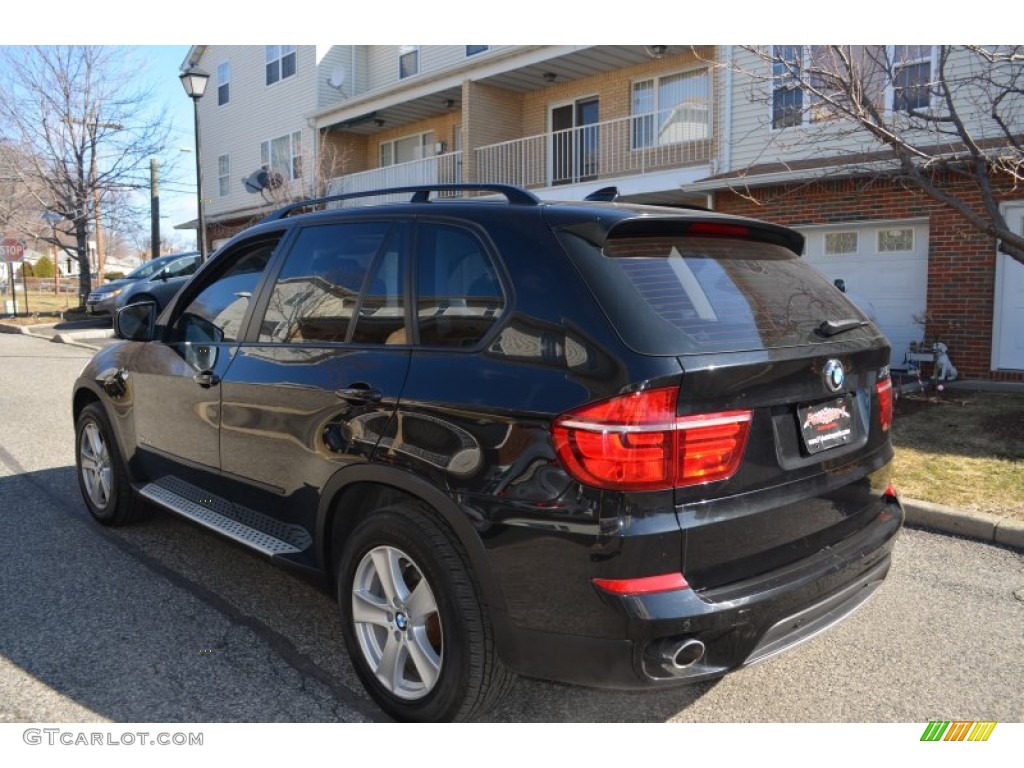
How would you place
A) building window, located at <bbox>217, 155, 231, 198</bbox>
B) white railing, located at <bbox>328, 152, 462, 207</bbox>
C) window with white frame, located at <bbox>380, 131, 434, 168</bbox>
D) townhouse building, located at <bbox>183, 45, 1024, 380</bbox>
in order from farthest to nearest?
building window, located at <bbox>217, 155, 231, 198</bbox> < window with white frame, located at <bbox>380, 131, 434, 168</bbox> < white railing, located at <bbox>328, 152, 462, 207</bbox> < townhouse building, located at <bbox>183, 45, 1024, 380</bbox>

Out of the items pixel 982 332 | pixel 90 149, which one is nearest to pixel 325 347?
pixel 982 332

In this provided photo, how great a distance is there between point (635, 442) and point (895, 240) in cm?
1039

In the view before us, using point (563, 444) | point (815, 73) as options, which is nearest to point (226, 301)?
point (563, 444)

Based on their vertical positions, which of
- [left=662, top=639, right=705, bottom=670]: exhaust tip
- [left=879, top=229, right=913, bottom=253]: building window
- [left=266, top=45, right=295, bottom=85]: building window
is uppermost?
[left=266, top=45, right=295, bottom=85]: building window

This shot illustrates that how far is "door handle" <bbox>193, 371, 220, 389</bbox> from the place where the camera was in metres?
3.78

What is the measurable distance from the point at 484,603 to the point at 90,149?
2675 cm

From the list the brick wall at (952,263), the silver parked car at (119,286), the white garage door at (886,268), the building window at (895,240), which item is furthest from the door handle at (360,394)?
the silver parked car at (119,286)

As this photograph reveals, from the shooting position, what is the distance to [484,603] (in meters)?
2.50

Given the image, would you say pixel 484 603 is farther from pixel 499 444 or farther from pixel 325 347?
pixel 325 347

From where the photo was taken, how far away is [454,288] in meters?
2.84

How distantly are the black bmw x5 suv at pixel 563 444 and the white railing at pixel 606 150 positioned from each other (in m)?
11.4

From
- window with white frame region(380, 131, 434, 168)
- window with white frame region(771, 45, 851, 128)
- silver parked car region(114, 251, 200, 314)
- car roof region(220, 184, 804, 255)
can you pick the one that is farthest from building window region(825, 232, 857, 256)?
silver parked car region(114, 251, 200, 314)

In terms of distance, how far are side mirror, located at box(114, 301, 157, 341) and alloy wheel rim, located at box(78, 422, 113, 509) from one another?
30.6 inches

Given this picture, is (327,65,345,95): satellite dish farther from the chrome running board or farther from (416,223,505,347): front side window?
(416,223,505,347): front side window
